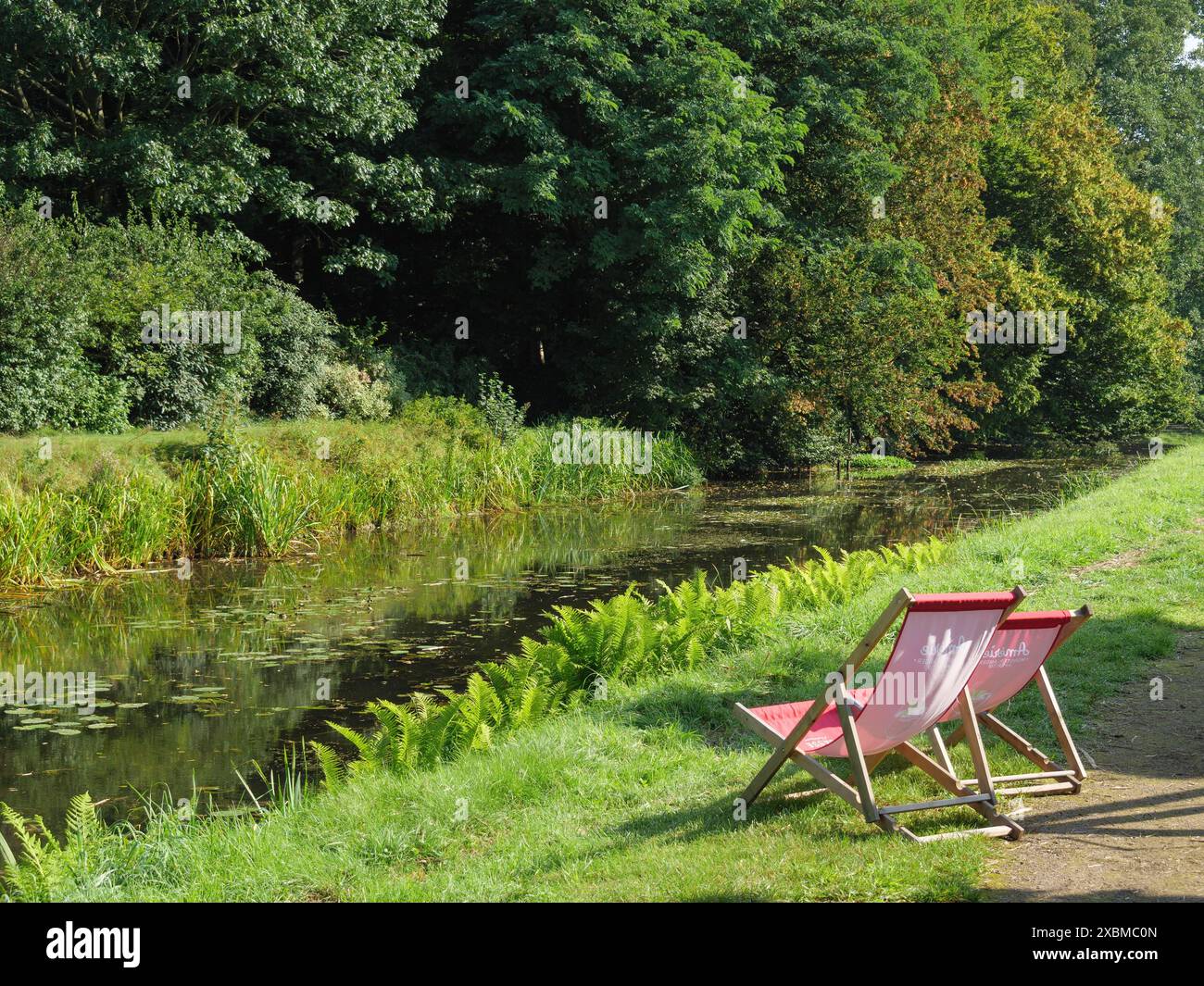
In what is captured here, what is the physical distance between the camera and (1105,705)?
325 inches

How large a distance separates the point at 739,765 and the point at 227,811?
3117mm

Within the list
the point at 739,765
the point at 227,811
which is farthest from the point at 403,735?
the point at 739,765

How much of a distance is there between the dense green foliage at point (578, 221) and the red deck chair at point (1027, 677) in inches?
650

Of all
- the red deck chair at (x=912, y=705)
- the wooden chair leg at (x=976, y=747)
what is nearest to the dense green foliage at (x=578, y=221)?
the red deck chair at (x=912, y=705)

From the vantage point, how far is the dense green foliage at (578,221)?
74.5 ft

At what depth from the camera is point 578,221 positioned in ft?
104

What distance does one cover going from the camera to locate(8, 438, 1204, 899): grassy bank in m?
5.52

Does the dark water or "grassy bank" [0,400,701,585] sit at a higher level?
"grassy bank" [0,400,701,585]
